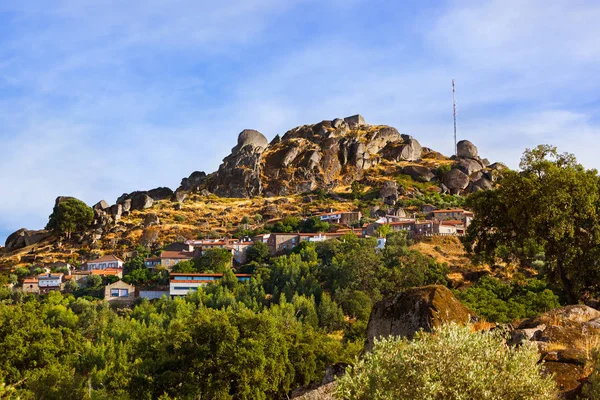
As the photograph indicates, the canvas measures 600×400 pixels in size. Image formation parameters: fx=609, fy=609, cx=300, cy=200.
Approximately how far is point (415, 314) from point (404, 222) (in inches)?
3061

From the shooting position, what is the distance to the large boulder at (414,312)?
50.8ft

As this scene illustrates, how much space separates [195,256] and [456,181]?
6110 cm

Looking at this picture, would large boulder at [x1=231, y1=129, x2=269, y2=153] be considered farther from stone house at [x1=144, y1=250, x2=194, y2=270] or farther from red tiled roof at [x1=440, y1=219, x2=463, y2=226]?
red tiled roof at [x1=440, y1=219, x2=463, y2=226]

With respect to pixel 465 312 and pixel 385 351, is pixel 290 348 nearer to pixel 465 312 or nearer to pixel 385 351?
pixel 465 312

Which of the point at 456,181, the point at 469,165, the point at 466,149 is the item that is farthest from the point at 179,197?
the point at 466,149

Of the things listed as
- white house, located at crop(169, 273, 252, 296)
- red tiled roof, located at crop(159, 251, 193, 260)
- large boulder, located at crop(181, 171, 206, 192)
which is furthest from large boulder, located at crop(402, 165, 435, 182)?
white house, located at crop(169, 273, 252, 296)

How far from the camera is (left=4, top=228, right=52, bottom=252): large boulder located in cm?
11419

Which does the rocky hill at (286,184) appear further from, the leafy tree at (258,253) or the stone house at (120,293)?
the stone house at (120,293)

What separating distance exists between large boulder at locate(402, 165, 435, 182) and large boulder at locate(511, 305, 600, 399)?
114 meters

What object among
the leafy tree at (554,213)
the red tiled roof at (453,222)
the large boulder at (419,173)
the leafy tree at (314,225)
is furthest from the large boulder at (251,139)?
the leafy tree at (554,213)

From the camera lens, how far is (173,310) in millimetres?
67125

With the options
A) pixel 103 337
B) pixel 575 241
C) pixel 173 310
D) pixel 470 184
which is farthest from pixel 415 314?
pixel 470 184

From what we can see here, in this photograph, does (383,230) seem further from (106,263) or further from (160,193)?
(160,193)

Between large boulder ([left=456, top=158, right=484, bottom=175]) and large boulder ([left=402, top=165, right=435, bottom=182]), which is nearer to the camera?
large boulder ([left=402, top=165, right=435, bottom=182])
